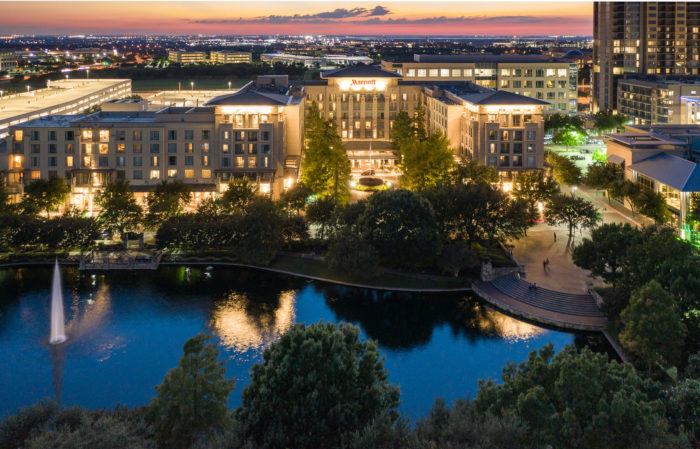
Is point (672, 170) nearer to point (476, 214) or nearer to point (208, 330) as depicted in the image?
point (476, 214)

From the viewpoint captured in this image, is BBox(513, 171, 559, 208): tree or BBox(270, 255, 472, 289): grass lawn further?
BBox(513, 171, 559, 208): tree

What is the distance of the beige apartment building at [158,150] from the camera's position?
73500mm

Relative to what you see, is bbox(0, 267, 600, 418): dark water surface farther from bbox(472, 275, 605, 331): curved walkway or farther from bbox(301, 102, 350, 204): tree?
bbox(301, 102, 350, 204): tree

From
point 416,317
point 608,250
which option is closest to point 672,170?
point 608,250

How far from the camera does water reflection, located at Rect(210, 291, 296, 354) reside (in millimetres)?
41906

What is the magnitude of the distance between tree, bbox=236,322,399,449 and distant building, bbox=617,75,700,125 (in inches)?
4105

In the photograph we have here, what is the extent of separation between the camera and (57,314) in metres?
45.6

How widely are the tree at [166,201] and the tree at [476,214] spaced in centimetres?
2682

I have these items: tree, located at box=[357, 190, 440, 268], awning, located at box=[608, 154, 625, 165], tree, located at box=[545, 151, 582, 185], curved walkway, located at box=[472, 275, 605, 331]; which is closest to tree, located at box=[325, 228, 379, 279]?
tree, located at box=[357, 190, 440, 268]

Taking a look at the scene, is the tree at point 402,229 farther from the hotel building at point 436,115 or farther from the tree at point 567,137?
the tree at point 567,137

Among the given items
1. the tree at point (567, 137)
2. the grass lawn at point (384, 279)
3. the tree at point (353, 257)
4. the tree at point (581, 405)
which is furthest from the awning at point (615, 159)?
the tree at point (581, 405)

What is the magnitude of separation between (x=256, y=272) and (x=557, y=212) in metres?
29.0

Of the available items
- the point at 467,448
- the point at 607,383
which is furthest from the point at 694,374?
the point at 467,448

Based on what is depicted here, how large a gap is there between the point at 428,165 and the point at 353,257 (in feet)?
77.7
